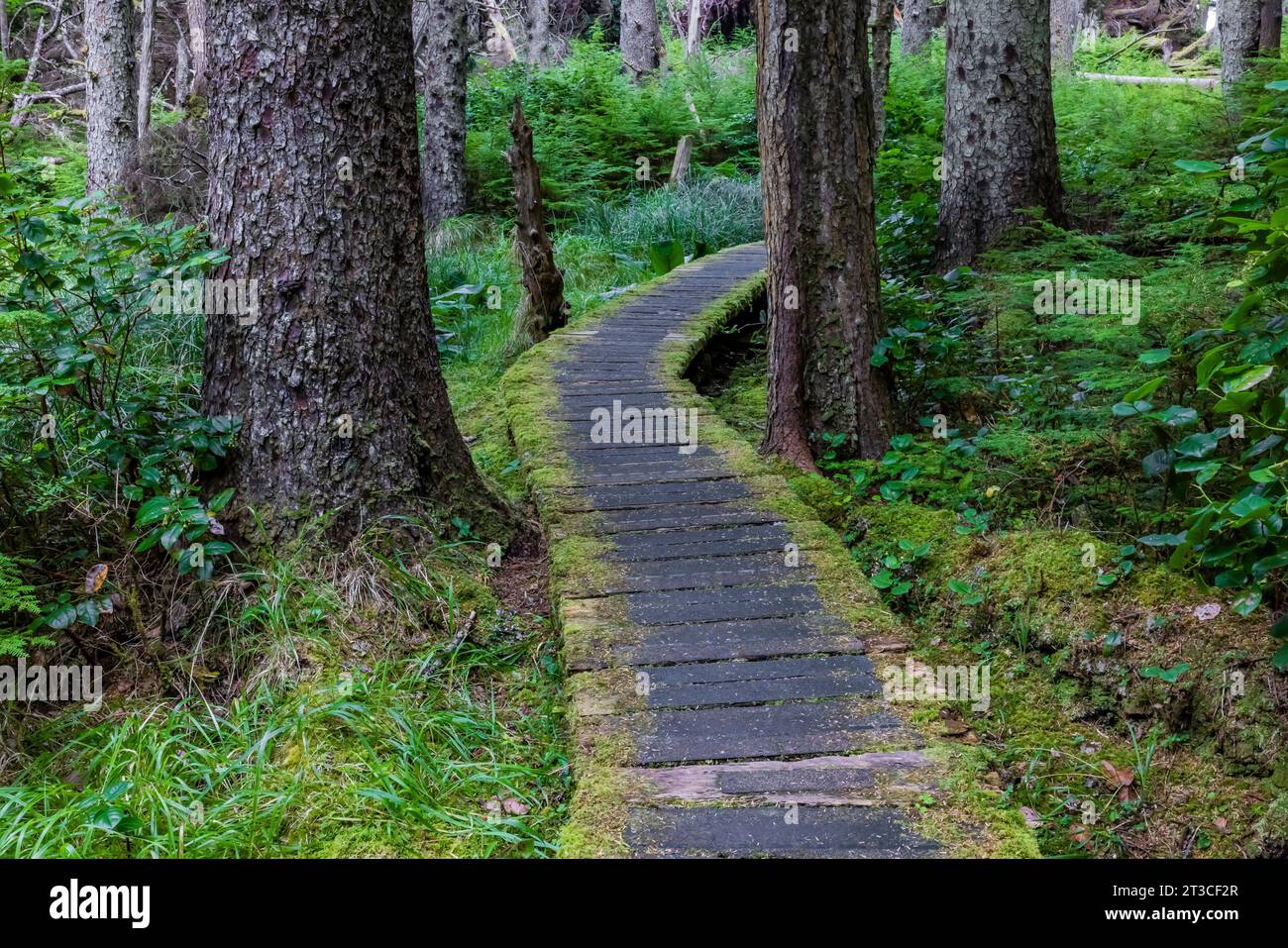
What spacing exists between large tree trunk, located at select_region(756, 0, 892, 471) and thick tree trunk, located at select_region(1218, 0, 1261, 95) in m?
7.71

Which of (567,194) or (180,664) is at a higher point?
(567,194)

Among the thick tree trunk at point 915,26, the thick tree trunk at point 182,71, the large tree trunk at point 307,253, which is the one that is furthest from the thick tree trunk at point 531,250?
the thick tree trunk at point 915,26

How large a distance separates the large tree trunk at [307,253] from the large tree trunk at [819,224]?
2.07 m

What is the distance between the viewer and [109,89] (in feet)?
40.2

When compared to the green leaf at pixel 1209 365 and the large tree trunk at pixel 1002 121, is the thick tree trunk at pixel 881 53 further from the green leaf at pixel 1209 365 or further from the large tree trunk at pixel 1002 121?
the green leaf at pixel 1209 365

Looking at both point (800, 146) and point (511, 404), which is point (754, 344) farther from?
point (800, 146)

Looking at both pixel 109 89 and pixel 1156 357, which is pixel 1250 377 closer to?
pixel 1156 357

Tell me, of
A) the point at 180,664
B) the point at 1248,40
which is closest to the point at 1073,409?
the point at 180,664

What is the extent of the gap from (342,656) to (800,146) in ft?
11.7

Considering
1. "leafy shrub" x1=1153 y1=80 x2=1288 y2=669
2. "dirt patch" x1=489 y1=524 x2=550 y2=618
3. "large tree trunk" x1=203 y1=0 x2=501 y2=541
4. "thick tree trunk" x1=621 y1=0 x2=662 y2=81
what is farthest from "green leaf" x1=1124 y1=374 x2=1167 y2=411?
"thick tree trunk" x1=621 y1=0 x2=662 y2=81

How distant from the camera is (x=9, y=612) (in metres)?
4.30

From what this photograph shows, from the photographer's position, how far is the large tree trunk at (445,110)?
13859 millimetres

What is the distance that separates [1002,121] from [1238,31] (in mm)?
5333

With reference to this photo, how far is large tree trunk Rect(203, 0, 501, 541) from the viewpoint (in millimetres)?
4566
